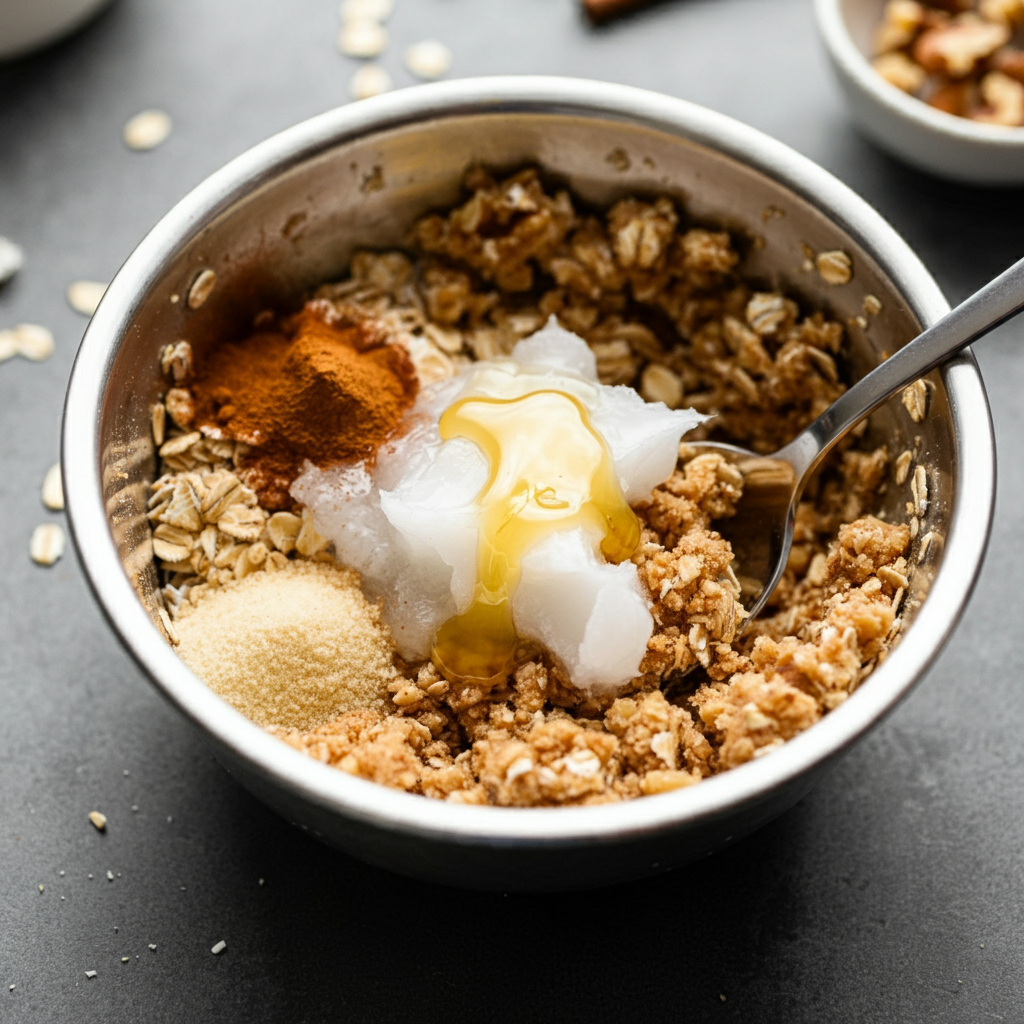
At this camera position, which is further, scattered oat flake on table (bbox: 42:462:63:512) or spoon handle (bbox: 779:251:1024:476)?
scattered oat flake on table (bbox: 42:462:63:512)

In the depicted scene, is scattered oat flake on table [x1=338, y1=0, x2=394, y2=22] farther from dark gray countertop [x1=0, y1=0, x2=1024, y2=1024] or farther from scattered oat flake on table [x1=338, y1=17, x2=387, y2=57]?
dark gray countertop [x1=0, y1=0, x2=1024, y2=1024]

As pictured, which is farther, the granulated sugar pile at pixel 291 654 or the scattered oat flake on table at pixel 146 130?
the scattered oat flake on table at pixel 146 130

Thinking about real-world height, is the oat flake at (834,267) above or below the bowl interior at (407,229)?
below

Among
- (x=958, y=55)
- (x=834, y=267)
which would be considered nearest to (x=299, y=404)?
(x=834, y=267)

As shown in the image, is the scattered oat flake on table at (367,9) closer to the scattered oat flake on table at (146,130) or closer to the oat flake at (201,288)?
the scattered oat flake on table at (146,130)

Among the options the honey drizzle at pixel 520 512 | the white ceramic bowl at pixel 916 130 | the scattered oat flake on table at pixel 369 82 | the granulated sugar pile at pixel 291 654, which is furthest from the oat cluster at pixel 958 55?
the granulated sugar pile at pixel 291 654

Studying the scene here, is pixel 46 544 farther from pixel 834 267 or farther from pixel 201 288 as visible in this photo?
pixel 834 267

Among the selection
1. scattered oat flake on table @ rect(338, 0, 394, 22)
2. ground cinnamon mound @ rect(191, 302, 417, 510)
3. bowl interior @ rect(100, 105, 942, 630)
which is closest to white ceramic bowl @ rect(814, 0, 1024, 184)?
bowl interior @ rect(100, 105, 942, 630)
